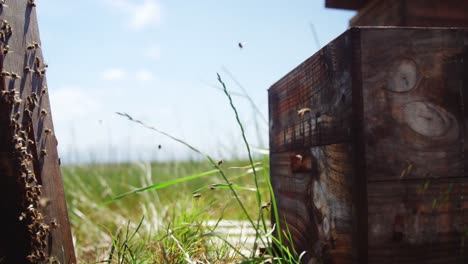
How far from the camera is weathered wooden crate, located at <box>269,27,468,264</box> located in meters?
1.63

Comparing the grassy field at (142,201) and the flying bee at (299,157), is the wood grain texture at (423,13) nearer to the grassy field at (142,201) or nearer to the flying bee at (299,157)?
the flying bee at (299,157)

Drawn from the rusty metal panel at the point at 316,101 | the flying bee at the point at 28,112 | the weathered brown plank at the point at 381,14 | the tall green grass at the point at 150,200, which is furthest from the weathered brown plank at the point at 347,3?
the flying bee at the point at 28,112

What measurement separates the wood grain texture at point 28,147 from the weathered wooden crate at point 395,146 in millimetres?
1160

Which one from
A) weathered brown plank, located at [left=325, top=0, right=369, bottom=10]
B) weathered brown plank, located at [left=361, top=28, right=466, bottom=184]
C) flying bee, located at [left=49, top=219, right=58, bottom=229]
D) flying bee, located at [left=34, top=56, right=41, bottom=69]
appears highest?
weathered brown plank, located at [left=325, top=0, right=369, bottom=10]

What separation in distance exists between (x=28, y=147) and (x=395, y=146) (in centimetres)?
149

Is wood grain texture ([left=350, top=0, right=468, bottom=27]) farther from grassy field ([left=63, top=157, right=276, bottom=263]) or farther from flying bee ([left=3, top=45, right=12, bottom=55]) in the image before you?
flying bee ([left=3, top=45, right=12, bottom=55])

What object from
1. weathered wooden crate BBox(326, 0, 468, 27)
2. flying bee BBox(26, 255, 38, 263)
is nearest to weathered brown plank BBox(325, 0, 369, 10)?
weathered wooden crate BBox(326, 0, 468, 27)

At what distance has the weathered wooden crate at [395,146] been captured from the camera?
1633mm

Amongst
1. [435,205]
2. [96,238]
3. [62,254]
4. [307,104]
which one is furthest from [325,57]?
[96,238]

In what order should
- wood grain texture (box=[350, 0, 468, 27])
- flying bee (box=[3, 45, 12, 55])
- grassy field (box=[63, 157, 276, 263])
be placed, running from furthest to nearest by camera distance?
grassy field (box=[63, 157, 276, 263]) < wood grain texture (box=[350, 0, 468, 27]) < flying bee (box=[3, 45, 12, 55])

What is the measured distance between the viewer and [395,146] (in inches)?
65.4

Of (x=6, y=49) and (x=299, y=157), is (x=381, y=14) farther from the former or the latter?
(x=6, y=49)

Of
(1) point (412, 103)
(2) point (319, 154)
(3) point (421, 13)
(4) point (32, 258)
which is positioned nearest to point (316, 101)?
(2) point (319, 154)

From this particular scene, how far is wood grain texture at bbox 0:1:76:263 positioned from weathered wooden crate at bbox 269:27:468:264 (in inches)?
45.7
